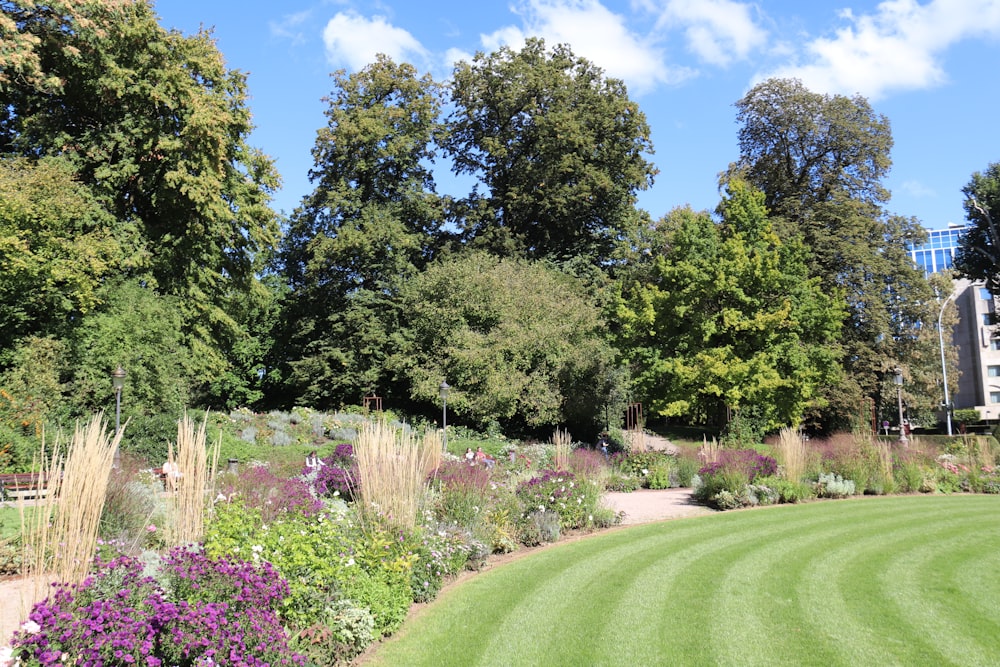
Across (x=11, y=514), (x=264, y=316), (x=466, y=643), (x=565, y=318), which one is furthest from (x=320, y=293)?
(x=466, y=643)

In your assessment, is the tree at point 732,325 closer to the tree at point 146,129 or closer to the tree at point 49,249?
the tree at point 146,129

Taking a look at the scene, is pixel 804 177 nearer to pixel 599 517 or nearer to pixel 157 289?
pixel 599 517

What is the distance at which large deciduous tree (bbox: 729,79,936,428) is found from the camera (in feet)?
89.0

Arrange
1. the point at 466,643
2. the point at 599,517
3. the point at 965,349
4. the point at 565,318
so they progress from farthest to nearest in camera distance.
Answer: the point at 965,349 < the point at 565,318 < the point at 599,517 < the point at 466,643

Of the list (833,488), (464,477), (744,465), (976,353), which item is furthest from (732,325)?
(976,353)

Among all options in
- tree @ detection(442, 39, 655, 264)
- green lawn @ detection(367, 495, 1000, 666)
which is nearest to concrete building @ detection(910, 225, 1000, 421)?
tree @ detection(442, 39, 655, 264)

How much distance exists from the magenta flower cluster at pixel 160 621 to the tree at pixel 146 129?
16.2 meters

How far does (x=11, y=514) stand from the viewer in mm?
9578

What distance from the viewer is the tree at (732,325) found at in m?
19.7

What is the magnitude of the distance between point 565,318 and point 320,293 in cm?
1235

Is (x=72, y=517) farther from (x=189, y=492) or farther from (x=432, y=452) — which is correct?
(x=432, y=452)

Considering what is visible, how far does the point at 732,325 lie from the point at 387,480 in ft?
49.0

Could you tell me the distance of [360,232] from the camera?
28844mm

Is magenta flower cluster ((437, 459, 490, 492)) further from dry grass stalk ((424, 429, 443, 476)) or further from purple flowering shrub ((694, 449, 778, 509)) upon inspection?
purple flowering shrub ((694, 449, 778, 509))
